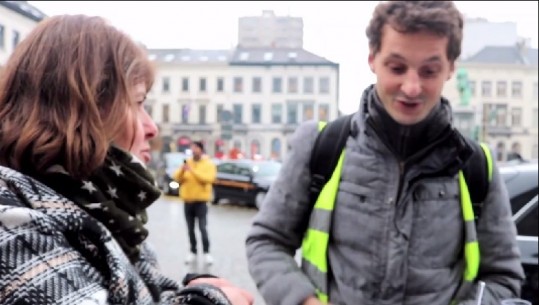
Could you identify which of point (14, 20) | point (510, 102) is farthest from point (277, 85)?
point (14, 20)

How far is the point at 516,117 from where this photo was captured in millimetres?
57281

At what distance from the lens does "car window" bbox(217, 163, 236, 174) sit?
20.6 m

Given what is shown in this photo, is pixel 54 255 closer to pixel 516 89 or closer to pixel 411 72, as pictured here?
pixel 411 72

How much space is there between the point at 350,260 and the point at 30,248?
102cm

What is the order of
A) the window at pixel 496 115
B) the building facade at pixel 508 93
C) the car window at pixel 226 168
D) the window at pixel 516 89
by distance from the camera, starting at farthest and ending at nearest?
the window at pixel 516 89, the window at pixel 496 115, the building facade at pixel 508 93, the car window at pixel 226 168

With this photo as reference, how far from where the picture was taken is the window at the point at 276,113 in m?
50.4

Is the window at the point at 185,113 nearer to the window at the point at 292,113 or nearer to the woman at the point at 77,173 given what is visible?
the window at the point at 292,113

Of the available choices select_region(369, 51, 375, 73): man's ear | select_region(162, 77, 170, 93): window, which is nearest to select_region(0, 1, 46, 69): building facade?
select_region(369, 51, 375, 73): man's ear

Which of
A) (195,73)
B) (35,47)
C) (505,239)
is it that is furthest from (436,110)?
(195,73)

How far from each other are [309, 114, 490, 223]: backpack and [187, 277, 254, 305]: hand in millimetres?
539

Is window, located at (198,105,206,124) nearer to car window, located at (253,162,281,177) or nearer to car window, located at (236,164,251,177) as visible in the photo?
car window, located at (253,162,281,177)

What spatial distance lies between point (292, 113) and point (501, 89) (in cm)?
1680

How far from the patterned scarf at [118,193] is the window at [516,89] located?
56689 mm

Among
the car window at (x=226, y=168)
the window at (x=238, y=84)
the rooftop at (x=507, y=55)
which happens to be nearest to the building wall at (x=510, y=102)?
the rooftop at (x=507, y=55)
